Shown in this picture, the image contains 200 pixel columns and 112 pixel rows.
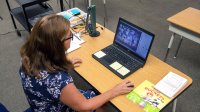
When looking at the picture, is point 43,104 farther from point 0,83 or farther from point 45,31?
point 0,83

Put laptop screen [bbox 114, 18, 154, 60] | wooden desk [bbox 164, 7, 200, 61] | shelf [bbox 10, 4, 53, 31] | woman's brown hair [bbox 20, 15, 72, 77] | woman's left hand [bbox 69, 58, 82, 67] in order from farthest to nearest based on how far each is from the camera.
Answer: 1. shelf [bbox 10, 4, 53, 31]
2. wooden desk [bbox 164, 7, 200, 61]
3. woman's left hand [bbox 69, 58, 82, 67]
4. laptop screen [bbox 114, 18, 154, 60]
5. woman's brown hair [bbox 20, 15, 72, 77]

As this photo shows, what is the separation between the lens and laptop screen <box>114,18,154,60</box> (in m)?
1.41

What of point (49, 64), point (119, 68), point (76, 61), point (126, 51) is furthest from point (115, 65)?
point (49, 64)

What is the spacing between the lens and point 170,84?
1346 mm

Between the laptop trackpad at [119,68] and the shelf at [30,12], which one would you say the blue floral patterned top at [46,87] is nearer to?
the laptop trackpad at [119,68]

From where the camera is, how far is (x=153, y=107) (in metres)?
1.21

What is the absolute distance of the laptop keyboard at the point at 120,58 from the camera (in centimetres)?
149

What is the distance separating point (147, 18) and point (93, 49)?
2.04 metres

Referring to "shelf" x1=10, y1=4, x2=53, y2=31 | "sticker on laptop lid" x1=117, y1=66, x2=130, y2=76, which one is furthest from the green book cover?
"shelf" x1=10, y1=4, x2=53, y2=31

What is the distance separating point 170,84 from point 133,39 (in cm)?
39

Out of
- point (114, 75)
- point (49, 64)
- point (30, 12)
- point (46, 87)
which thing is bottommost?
point (30, 12)

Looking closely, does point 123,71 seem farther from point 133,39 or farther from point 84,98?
point 84,98

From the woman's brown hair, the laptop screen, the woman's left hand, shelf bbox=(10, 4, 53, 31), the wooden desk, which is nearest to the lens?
the woman's brown hair

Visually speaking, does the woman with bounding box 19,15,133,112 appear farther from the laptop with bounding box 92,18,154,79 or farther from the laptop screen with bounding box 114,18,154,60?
the laptop screen with bounding box 114,18,154,60
